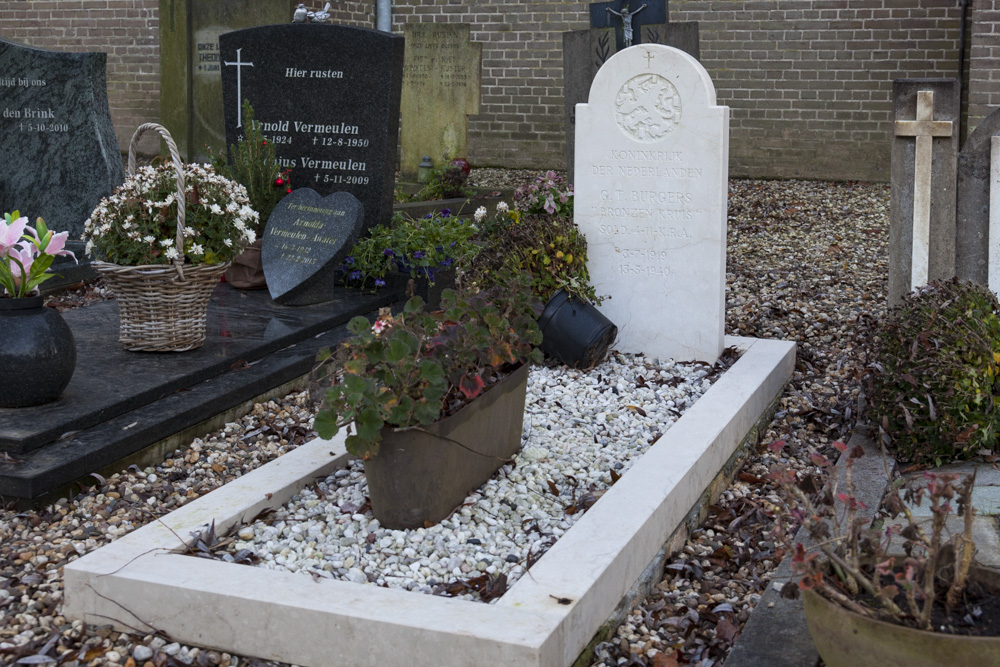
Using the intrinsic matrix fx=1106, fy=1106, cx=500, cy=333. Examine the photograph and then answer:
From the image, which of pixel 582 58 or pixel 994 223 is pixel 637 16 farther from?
pixel 994 223

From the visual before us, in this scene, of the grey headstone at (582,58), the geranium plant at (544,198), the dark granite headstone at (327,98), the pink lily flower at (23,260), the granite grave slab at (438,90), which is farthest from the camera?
the granite grave slab at (438,90)

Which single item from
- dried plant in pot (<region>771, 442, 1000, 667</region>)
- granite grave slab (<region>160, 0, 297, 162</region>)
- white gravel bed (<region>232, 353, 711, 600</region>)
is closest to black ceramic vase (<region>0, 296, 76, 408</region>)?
white gravel bed (<region>232, 353, 711, 600</region>)

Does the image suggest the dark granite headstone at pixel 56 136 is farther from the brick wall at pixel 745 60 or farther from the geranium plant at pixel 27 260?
the brick wall at pixel 745 60

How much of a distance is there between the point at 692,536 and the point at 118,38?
11965 millimetres

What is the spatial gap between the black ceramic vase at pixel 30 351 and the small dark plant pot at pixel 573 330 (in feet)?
6.73

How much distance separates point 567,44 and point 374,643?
652cm

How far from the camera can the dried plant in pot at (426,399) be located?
3.08 m

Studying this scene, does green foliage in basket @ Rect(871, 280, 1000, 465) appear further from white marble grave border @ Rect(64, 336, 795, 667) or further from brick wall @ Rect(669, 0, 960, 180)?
brick wall @ Rect(669, 0, 960, 180)

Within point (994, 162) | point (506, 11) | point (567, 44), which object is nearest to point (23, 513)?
point (994, 162)

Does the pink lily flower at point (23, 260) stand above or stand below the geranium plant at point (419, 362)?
above

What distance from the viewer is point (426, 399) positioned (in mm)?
3139

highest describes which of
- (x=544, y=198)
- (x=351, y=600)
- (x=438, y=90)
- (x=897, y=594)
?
(x=438, y=90)

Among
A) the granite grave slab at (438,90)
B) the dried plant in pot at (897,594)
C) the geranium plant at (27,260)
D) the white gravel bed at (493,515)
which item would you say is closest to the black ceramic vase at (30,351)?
the geranium plant at (27,260)

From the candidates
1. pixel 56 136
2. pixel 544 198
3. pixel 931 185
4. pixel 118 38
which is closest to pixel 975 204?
pixel 931 185
